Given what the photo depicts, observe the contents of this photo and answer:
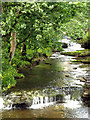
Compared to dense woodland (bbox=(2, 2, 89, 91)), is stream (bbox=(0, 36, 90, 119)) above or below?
below

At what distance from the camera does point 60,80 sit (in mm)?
17203

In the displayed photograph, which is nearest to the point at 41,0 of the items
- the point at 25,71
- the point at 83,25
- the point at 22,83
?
the point at 83,25

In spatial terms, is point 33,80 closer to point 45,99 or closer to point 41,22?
point 45,99

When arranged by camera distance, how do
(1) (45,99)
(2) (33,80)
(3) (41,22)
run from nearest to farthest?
(1) (45,99), (3) (41,22), (2) (33,80)

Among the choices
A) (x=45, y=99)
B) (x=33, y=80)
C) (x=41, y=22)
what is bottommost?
(x=45, y=99)

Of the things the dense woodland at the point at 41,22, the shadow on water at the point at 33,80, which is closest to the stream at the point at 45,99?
the shadow on water at the point at 33,80

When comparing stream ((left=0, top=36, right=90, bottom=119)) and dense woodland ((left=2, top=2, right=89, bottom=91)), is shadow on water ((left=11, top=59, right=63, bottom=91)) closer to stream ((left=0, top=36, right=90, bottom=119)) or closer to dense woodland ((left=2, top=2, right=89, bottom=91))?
Result: stream ((left=0, top=36, right=90, bottom=119))

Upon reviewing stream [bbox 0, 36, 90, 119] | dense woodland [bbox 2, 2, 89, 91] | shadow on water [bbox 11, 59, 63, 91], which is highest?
dense woodland [bbox 2, 2, 89, 91]

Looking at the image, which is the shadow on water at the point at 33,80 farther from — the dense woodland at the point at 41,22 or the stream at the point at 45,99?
the dense woodland at the point at 41,22

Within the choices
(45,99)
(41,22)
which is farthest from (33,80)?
(41,22)

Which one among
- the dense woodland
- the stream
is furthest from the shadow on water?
the dense woodland

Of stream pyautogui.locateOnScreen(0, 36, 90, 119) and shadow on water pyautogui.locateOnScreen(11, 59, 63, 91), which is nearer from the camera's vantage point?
stream pyautogui.locateOnScreen(0, 36, 90, 119)

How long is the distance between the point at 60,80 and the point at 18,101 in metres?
6.28

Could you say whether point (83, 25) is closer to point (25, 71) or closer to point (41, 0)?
point (41, 0)
